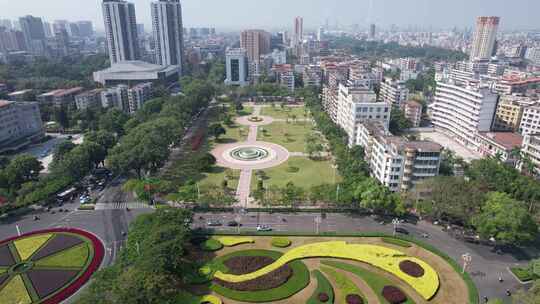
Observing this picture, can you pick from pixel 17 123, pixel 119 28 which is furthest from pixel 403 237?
pixel 119 28

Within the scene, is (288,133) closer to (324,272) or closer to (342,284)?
(324,272)

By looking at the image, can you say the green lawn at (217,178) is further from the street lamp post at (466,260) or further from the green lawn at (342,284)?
the street lamp post at (466,260)

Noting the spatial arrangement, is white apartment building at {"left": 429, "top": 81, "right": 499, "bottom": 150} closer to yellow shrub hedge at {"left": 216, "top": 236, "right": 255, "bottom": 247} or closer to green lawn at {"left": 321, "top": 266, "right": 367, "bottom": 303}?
green lawn at {"left": 321, "top": 266, "right": 367, "bottom": 303}

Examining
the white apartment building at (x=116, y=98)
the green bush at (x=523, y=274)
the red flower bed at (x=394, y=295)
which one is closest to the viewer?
the red flower bed at (x=394, y=295)

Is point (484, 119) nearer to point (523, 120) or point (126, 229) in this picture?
point (523, 120)

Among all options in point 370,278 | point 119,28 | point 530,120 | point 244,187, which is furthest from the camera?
point 119,28

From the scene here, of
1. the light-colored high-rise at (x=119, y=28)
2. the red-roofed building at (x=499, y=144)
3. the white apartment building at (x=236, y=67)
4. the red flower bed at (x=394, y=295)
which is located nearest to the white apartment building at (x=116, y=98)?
the white apartment building at (x=236, y=67)

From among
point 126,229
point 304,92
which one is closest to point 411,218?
point 126,229
